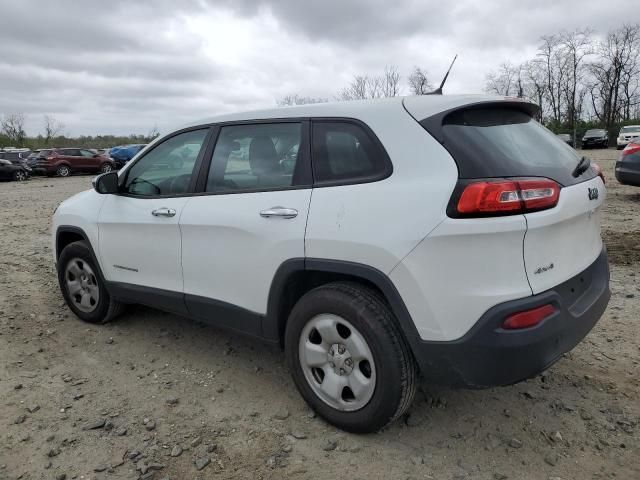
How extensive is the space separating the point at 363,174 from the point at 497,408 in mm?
1586

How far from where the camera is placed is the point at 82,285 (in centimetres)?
440

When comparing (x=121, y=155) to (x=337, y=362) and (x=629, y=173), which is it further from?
(x=337, y=362)

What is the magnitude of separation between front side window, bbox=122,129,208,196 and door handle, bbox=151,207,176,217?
0.43 ft

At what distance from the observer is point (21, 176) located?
2583 cm

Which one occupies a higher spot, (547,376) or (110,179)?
(110,179)

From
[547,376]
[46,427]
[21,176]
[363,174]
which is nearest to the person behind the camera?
[363,174]

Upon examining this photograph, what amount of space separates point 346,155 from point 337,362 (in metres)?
1.09

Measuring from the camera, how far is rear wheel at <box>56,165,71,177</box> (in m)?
Answer: 27.5

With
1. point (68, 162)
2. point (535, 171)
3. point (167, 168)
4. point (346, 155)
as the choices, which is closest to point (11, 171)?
point (68, 162)

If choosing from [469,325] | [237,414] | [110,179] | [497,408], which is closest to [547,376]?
[497,408]

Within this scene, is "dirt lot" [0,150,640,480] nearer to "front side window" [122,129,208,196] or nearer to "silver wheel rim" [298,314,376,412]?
"silver wheel rim" [298,314,376,412]

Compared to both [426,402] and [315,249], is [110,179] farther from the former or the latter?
[426,402]

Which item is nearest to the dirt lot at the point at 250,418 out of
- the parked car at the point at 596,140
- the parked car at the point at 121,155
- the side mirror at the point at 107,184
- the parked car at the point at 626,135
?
the side mirror at the point at 107,184

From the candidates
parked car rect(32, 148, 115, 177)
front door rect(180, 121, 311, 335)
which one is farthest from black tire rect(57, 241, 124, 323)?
parked car rect(32, 148, 115, 177)
